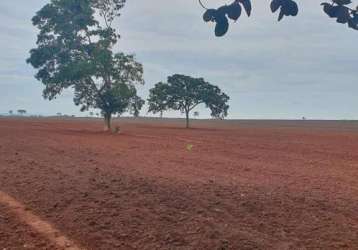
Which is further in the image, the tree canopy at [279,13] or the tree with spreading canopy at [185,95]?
the tree with spreading canopy at [185,95]

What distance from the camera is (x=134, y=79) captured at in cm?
4312

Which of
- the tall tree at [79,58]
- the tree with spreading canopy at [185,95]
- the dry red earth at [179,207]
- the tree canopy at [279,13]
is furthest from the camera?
the tree with spreading canopy at [185,95]

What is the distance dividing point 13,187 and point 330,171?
412 inches

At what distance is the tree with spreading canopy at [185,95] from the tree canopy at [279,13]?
69.1 meters

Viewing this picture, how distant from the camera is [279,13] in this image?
283 cm

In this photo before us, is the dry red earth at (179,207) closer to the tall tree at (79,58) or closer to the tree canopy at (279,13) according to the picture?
the tree canopy at (279,13)

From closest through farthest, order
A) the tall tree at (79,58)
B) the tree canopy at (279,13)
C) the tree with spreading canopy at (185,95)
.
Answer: the tree canopy at (279,13)
the tall tree at (79,58)
the tree with spreading canopy at (185,95)

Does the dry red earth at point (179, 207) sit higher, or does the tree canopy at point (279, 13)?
the tree canopy at point (279, 13)

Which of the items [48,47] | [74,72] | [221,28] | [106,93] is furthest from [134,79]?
[221,28]

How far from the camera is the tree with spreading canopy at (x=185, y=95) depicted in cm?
7225

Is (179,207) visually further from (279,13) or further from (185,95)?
(185,95)

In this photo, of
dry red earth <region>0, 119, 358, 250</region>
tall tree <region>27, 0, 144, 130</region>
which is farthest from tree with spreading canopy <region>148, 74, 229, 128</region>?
dry red earth <region>0, 119, 358, 250</region>

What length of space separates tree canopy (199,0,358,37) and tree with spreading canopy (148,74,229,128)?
69.1 metres

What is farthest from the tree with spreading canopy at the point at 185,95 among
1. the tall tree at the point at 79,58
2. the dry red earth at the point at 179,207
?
the dry red earth at the point at 179,207
